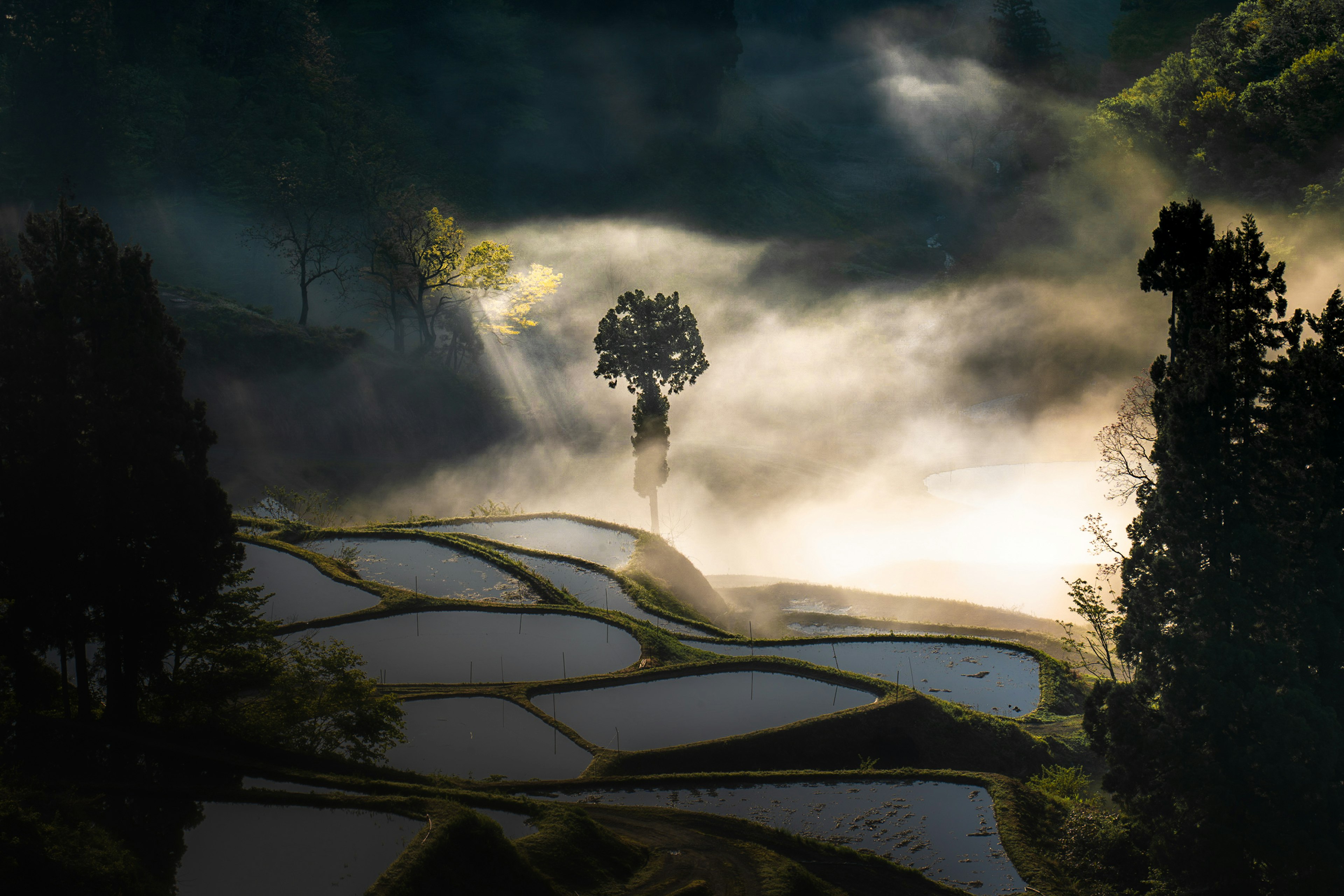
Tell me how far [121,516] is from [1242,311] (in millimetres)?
33350

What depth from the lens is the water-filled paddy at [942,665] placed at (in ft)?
130

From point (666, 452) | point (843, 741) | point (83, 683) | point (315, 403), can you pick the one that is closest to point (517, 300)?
→ point (315, 403)

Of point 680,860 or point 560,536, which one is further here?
point 560,536

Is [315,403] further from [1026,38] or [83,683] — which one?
[1026,38]

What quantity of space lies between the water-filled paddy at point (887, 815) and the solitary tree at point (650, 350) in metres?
34.0

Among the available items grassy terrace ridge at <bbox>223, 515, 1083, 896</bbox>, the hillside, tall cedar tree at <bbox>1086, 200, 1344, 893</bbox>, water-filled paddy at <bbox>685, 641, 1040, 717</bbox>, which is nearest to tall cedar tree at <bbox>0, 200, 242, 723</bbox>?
grassy terrace ridge at <bbox>223, 515, 1083, 896</bbox>

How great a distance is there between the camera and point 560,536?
61.8 metres

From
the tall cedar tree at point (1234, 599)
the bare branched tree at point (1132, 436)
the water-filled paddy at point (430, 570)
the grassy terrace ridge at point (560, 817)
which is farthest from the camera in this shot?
the water-filled paddy at point (430, 570)

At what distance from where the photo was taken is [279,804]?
25406 mm

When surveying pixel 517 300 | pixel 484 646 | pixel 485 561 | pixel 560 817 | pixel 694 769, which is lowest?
pixel 694 769

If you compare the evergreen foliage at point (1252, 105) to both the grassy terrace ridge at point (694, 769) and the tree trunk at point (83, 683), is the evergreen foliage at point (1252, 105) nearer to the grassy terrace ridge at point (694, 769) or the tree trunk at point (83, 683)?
the grassy terrace ridge at point (694, 769)

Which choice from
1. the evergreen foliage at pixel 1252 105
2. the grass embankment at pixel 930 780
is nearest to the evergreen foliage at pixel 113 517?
the grass embankment at pixel 930 780

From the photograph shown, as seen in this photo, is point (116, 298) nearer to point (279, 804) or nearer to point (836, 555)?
point (279, 804)

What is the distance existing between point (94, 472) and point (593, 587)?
1033 inches
